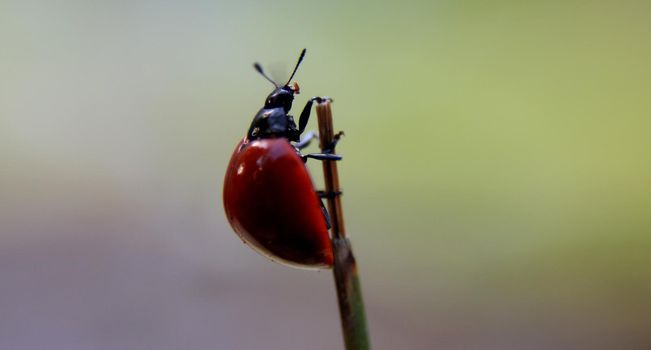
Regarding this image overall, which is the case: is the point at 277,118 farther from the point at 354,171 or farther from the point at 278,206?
the point at 354,171

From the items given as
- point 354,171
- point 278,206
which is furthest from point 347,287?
point 354,171

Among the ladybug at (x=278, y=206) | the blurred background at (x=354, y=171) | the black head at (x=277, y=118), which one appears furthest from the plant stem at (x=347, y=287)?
the blurred background at (x=354, y=171)

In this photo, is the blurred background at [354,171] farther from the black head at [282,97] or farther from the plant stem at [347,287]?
the plant stem at [347,287]

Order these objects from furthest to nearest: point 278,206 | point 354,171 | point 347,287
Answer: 1. point 354,171
2. point 278,206
3. point 347,287

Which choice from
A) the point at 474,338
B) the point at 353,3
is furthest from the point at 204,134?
the point at 474,338

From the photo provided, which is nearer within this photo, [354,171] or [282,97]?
[282,97]
